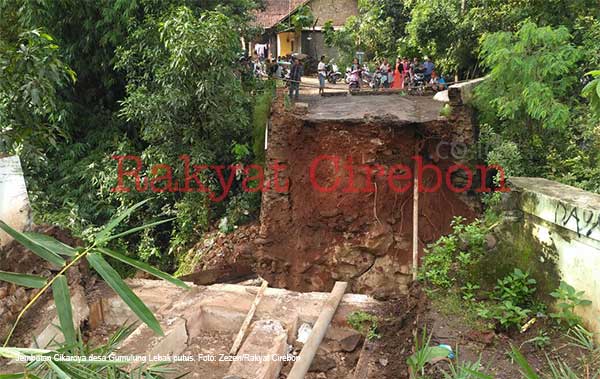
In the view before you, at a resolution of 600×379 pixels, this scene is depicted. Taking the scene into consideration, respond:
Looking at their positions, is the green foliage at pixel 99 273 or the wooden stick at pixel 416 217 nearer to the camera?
the green foliage at pixel 99 273

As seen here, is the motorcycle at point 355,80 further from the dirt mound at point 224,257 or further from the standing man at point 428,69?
the dirt mound at point 224,257

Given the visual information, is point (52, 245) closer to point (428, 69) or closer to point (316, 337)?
point (316, 337)

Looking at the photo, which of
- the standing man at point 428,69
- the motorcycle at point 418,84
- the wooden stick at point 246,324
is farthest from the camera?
the standing man at point 428,69

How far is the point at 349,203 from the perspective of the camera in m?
8.86

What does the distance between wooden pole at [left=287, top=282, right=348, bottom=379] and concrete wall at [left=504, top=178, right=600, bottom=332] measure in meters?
2.66

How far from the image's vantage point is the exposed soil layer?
8.58 metres

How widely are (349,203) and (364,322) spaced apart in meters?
3.07

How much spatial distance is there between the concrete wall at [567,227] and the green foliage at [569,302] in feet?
0.20

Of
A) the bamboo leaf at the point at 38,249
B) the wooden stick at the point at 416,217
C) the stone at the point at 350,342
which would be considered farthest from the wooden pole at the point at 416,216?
the bamboo leaf at the point at 38,249

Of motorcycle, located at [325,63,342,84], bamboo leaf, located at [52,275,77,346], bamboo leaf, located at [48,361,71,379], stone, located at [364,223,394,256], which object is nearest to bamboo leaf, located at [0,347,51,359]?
bamboo leaf, located at [48,361,71,379]

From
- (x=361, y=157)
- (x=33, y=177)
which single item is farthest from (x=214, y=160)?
(x=33, y=177)

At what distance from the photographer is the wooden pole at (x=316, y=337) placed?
5.39m

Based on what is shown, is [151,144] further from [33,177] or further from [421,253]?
[421,253]

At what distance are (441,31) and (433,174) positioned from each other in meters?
5.76
